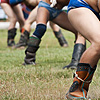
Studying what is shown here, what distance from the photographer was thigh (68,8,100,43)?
242cm

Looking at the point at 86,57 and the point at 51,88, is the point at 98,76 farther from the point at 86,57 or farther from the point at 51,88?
the point at 86,57

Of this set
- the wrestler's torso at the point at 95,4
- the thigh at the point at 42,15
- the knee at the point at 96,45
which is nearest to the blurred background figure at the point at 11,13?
the thigh at the point at 42,15

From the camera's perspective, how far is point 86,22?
2.49 metres

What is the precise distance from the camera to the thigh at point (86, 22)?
2418 mm

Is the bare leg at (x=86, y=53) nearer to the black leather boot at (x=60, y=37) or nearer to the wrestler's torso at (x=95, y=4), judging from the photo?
the wrestler's torso at (x=95, y=4)

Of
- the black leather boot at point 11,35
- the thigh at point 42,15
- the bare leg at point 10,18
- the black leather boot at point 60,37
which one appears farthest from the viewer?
the black leather boot at point 60,37

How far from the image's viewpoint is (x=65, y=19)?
4598 mm

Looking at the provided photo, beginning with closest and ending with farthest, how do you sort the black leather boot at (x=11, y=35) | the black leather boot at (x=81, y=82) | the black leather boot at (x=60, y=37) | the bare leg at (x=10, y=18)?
1. the black leather boot at (x=81, y=82)
2. the bare leg at (x=10, y=18)
3. the black leather boot at (x=11, y=35)
4. the black leather boot at (x=60, y=37)

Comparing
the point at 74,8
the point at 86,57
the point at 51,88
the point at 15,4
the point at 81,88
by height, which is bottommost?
the point at 15,4

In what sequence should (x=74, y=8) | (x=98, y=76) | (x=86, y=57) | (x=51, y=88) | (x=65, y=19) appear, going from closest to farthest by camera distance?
(x=86, y=57), (x=74, y=8), (x=51, y=88), (x=98, y=76), (x=65, y=19)

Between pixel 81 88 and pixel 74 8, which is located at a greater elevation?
pixel 74 8

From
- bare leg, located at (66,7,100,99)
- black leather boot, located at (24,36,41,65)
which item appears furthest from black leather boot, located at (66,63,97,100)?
black leather boot, located at (24,36,41,65)

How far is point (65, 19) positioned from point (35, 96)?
7.27 feet

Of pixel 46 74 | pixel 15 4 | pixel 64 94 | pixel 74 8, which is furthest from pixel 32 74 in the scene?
pixel 15 4
